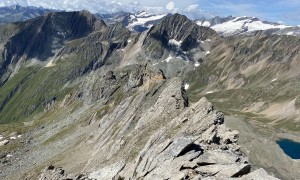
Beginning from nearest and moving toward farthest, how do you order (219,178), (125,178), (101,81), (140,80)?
(219,178) → (125,178) → (140,80) → (101,81)

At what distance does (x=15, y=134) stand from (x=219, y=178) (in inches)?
5328

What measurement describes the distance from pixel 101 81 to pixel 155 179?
130 m

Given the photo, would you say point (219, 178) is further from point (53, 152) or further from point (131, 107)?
point (53, 152)

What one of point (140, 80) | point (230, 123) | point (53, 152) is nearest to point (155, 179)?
point (53, 152)

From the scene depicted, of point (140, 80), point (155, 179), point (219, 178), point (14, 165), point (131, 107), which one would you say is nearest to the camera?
point (219, 178)

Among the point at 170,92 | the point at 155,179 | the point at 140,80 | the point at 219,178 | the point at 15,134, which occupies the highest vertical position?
the point at 219,178

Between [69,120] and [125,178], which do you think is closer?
[125,178]

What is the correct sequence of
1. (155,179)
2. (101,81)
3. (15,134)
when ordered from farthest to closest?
(101,81) < (15,134) < (155,179)

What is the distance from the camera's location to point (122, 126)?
302 feet

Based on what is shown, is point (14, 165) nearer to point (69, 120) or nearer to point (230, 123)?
point (69, 120)

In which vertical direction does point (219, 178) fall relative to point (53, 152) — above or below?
above

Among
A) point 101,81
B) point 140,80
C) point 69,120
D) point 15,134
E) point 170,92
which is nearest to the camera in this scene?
point 170,92

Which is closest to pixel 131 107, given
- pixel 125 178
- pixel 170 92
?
pixel 170 92

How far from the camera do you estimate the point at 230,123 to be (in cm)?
14062
